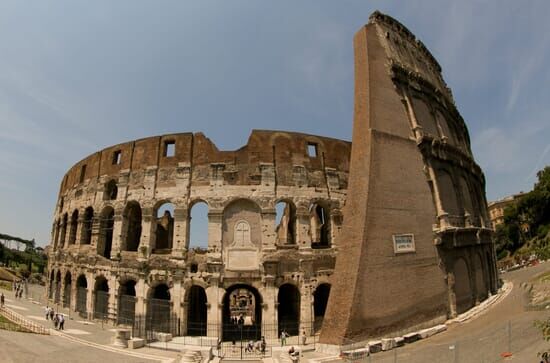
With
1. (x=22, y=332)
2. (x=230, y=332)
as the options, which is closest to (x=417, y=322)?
(x=230, y=332)

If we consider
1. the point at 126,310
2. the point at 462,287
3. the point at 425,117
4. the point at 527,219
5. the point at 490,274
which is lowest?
the point at 126,310

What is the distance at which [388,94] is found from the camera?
60.3 feet

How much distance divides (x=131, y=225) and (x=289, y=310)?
39.7 feet

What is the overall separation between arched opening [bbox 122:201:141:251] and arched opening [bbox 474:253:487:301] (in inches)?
834

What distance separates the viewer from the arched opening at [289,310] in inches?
743

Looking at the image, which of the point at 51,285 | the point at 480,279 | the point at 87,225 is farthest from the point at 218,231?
the point at 51,285

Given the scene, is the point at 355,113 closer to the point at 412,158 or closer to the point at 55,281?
the point at 412,158

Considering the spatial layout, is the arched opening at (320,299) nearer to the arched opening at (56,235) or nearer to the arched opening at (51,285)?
the arched opening at (51,285)

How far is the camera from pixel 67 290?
25.0 meters

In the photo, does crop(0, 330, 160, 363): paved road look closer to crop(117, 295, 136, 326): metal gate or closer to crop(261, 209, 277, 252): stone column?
crop(117, 295, 136, 326): metal gate

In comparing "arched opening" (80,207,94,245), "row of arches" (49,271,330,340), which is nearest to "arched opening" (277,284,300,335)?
"row of arches" (49,271,330,340)

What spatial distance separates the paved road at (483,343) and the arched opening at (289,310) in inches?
269

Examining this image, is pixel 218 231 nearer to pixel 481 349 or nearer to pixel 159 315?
pixel 159 315

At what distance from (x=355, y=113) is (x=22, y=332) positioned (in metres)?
19.6
